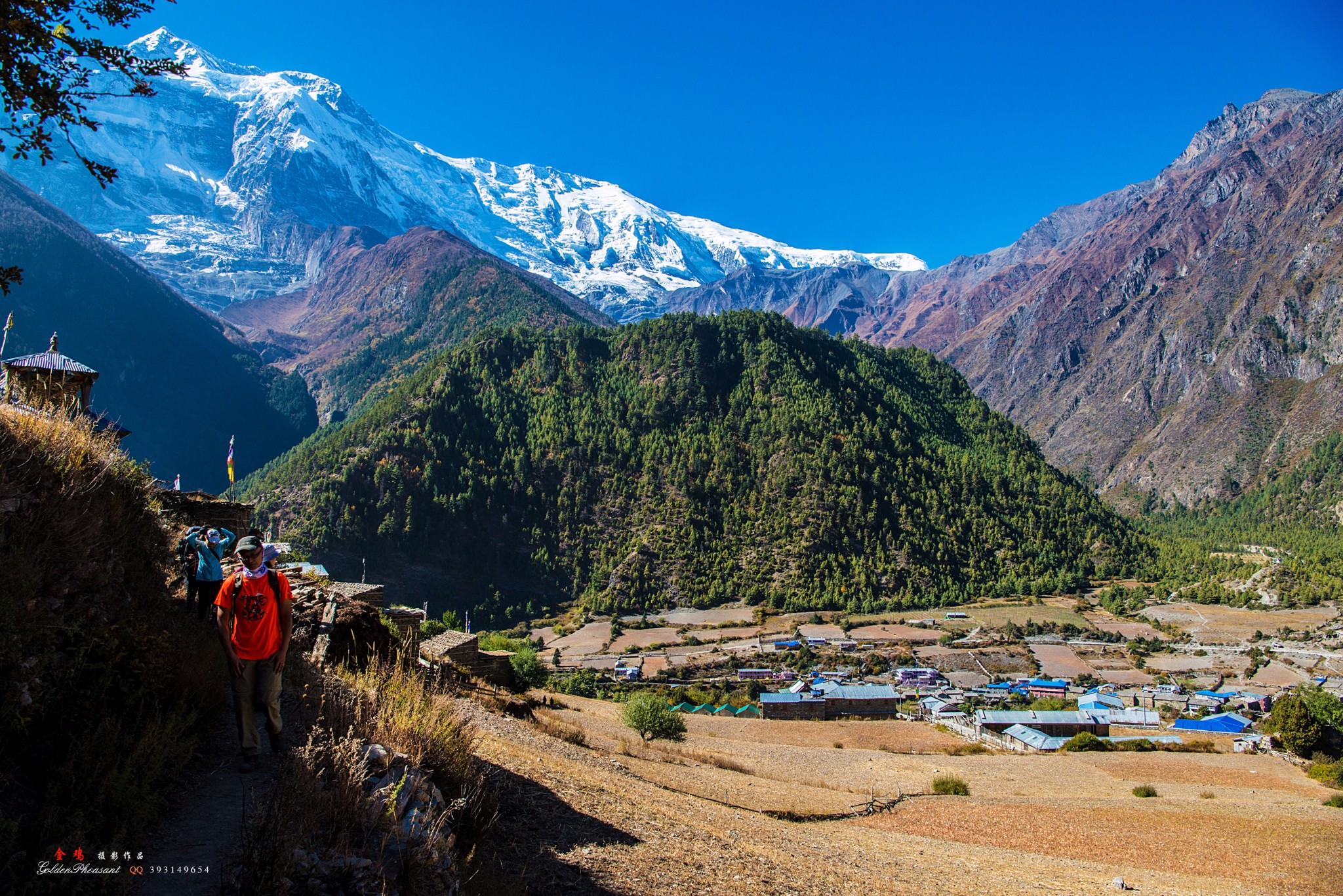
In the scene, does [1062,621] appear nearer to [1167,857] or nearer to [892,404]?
[892,404]

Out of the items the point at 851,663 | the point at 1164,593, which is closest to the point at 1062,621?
the point at 1164,593

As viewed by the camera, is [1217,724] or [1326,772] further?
[1217,724]

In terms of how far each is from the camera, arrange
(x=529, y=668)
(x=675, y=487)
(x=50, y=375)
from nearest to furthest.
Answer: (x=50, y=375), (x=529, y=668), (x=675, y=487)

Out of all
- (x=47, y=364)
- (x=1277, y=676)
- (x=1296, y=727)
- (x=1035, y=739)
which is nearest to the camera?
(x=47, y=364)

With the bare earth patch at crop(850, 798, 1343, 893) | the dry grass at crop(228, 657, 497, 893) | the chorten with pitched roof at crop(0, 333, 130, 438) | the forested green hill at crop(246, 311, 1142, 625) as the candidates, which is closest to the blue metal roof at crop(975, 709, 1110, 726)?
the bare earth patch at crop(850, 798, 1343, 893)

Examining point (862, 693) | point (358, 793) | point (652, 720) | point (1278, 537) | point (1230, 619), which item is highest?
point (358, 793)

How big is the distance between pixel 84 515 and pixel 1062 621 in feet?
337

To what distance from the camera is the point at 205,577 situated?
8.15 metres

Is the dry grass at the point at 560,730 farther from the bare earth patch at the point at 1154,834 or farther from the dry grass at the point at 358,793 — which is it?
the dry grass at the point at 358,793

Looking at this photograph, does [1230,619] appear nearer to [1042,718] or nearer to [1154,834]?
[1042,718]

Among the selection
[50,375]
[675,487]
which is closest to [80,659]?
[50,375]

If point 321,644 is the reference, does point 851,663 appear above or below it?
below

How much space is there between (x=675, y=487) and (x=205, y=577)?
113 metres

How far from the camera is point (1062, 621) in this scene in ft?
294
